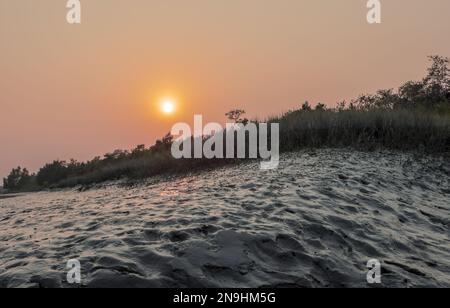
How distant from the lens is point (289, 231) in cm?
598

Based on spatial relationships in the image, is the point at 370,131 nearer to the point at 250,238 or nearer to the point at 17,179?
the point at 250,238

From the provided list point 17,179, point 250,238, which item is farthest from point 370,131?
point 17,179

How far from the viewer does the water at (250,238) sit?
452cm

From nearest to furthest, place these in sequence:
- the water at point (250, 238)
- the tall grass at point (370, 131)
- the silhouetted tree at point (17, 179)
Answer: the water at point (250, 238) < the tall grass at point (370, 131) < the silhouetted tree at point (17, 179)

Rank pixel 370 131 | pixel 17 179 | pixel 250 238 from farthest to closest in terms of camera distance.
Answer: pixel 17 179 < pixel 370 131 < pixel 250 238

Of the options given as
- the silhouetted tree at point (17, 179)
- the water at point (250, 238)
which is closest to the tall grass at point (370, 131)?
the water at point (250, 238)

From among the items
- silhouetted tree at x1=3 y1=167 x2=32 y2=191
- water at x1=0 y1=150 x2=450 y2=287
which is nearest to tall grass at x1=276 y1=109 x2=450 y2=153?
water at x1=0 y1=150 x2=450 y2=287

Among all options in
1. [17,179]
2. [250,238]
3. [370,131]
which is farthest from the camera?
[17,179]

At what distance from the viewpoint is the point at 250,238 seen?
5.54 metres

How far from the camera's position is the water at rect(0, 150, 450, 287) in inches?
178

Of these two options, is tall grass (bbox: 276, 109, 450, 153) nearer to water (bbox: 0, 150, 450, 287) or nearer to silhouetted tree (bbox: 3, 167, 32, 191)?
water (bbox: 0, 150, 450, 287)

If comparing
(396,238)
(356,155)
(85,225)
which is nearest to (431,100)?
(356,155)

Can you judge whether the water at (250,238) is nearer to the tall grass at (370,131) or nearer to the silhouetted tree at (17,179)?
the tall grass at (370,131)
